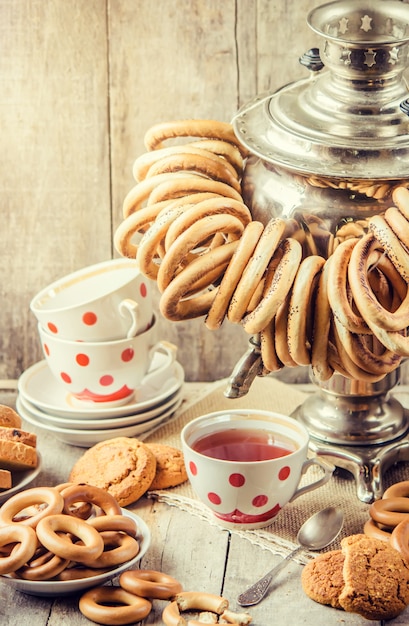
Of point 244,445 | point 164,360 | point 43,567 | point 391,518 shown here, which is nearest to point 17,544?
point 43,567

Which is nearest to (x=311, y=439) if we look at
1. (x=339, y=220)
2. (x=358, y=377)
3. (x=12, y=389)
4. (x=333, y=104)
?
(x=358, y=377)

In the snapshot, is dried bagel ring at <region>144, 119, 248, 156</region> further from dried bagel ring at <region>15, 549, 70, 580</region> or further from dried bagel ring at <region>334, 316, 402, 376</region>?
dried bagel ring at <region>15, 549, 70, 580</region>

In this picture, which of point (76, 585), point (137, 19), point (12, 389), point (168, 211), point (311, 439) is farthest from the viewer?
point (12, 389)

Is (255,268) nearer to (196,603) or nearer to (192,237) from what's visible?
(192,237)

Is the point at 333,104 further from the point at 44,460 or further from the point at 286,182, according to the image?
the point at 44,460

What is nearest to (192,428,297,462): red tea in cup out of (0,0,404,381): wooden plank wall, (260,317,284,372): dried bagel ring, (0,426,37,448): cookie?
(260,317,284,372): dried bagel ring

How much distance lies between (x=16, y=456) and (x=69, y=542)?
199mm

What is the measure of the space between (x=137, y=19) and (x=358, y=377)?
629 mm

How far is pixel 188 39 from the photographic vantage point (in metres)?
1.41

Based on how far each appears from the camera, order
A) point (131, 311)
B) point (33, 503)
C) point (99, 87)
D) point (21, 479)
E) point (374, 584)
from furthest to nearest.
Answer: point (99, 87) → point (131, 311) → point (21, 479) → point (33, 503) → point (374, 584)

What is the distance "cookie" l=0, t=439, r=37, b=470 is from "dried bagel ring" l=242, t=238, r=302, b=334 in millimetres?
320

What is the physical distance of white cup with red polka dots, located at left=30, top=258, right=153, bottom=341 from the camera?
128 centimetres

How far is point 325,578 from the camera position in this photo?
3.29 ft

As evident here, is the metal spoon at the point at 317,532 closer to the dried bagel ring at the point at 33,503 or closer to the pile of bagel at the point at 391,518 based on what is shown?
the pile of bagel at the point at 391,518
